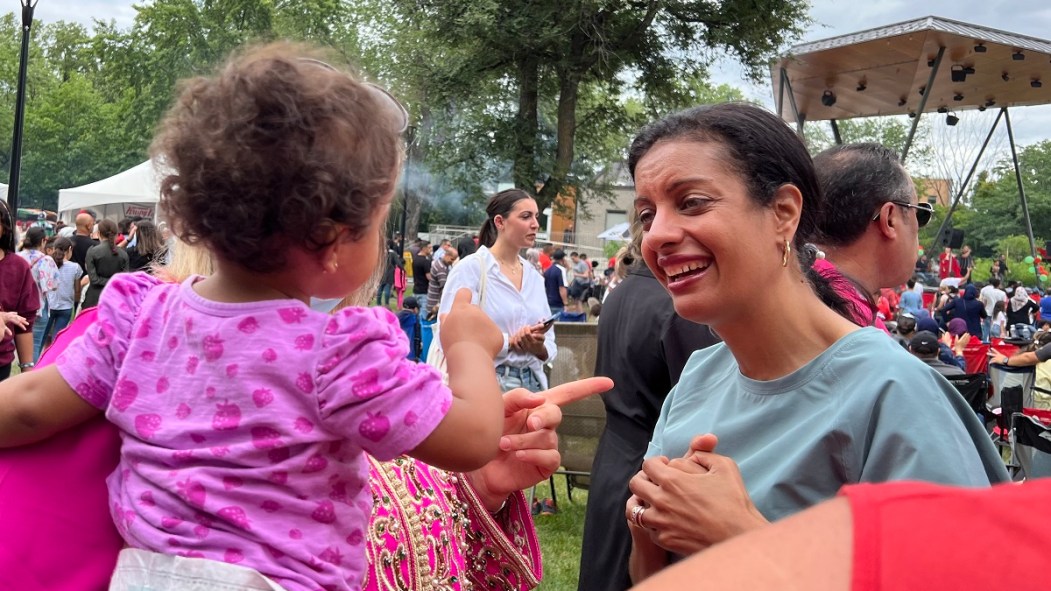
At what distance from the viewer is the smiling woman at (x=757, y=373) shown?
1626 millimetres

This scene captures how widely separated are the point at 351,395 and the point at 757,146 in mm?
1082

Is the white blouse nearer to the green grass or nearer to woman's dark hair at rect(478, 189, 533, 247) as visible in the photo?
woman's dark hair at rect(478, 189, 533, 247)

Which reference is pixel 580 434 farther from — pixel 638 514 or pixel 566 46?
pixel 566 46

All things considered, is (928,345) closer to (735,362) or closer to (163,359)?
(735,362)

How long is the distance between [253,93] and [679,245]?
36.6 inches

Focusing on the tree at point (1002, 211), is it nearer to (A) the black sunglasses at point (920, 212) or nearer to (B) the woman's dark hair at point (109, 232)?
(B) the woman's dark hair at point (109, 232)

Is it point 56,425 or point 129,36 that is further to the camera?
point 129,36

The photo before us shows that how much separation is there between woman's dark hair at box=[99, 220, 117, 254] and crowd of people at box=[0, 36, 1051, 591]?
34.5 ft

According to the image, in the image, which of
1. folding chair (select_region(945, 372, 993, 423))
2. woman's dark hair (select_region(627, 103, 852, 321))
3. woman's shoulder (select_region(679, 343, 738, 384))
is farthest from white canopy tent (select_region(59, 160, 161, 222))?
woman's dark hair (select_region(627, 103, 852, 321))

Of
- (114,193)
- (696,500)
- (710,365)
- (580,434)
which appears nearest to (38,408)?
(696,500)

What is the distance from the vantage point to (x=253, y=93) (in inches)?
55.5

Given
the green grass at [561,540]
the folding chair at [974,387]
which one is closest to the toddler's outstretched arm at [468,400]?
the green grass at [561,540]

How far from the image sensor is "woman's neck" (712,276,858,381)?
188cm

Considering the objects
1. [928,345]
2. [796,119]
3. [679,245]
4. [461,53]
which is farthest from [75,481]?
[461,53]
